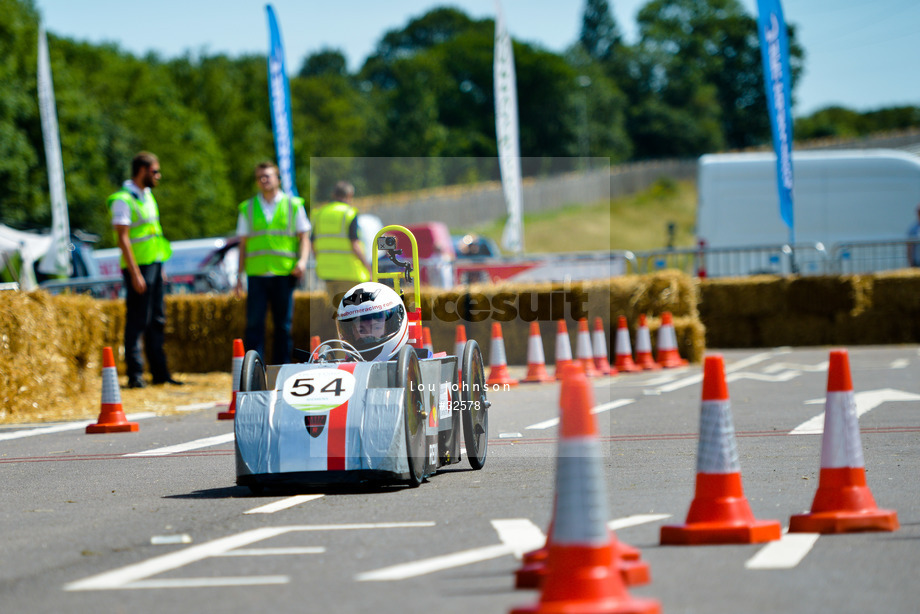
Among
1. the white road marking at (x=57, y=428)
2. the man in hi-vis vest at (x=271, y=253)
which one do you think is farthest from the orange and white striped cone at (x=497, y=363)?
the white road marking at (x=57, y=428)

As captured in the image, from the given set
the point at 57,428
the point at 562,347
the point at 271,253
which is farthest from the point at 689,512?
the point at 562,347

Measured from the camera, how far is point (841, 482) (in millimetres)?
5785

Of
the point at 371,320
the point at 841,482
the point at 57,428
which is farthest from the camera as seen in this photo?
the point at 57,428

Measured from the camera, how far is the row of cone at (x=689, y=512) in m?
4.09

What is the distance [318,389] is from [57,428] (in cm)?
567

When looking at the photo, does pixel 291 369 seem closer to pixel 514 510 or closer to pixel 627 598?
pixel 514 510

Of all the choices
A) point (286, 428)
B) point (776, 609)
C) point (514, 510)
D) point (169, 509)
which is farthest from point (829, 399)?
point (169, 509)

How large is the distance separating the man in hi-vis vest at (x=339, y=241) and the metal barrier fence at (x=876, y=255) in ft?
39.5

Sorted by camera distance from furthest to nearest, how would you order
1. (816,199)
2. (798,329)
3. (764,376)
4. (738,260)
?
(816,199) < (738,260) < (798,329) < (764,376)

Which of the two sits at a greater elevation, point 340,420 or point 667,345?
point 340,420

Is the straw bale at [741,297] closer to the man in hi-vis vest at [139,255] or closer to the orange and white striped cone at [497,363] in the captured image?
the orange and white striped cone at [497,363]

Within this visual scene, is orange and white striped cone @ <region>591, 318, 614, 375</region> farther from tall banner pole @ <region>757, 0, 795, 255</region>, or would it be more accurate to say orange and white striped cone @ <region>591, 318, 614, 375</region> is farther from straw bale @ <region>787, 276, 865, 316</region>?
tall banner pole @ <region>757, 0, 795, 255</region>

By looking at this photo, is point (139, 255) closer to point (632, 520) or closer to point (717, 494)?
point (632, 520)

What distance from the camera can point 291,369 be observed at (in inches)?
300
